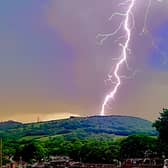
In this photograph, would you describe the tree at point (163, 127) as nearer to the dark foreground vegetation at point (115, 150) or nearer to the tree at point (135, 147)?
the dark foreground vegetation at point (115, 150)

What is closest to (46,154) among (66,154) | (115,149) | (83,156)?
(66,154)

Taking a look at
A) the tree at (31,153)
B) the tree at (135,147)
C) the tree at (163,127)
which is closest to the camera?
the tree at (163,127)

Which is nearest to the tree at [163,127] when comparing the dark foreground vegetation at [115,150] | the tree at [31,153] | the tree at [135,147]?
the dark foreground vegetation at [115,150]

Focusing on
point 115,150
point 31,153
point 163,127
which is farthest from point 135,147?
point 31,153

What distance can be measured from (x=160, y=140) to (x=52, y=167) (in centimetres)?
1271

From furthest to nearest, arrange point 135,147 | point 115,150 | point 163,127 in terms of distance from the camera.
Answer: point 115,150
point 135,147
point 163,127

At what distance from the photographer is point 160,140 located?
61.3 m

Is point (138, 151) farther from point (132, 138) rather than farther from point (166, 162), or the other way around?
point (166, 162)

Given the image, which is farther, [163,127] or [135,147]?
[135,147]

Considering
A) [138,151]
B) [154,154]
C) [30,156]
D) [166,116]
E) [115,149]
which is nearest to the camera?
[166,116]

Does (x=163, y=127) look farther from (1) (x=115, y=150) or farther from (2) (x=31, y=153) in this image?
(2) (x=31, y=153)

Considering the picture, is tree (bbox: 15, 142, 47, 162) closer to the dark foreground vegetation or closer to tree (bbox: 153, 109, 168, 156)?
the dark foreground vegetation

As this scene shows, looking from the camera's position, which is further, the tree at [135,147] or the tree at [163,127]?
the tree at [135,147]

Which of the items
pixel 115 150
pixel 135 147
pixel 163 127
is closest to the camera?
pixel 163 127
